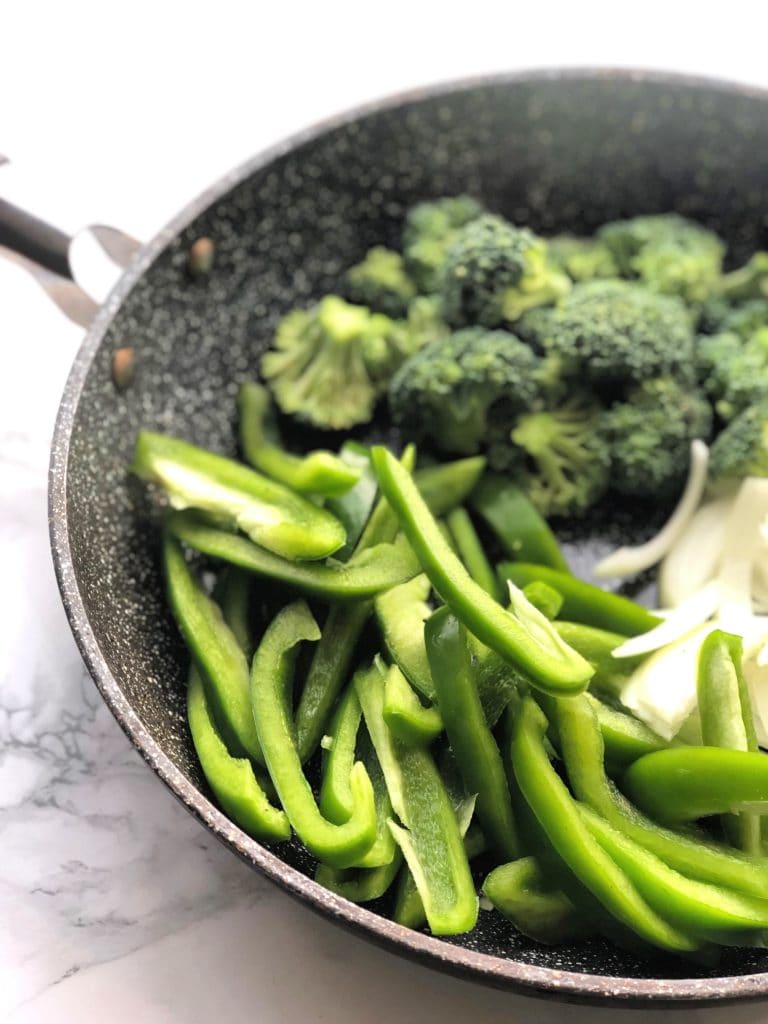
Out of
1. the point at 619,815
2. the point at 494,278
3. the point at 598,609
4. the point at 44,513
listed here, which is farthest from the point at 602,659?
the point at 44,513

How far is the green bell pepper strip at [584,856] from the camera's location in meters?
1.08

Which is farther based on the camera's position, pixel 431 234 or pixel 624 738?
pixel 431 234

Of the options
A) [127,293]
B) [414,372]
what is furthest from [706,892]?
[127,293]

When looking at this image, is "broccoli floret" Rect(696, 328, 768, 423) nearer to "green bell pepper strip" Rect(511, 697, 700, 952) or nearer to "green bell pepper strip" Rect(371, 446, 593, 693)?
"green bell pepper strip" Rect(371, 446, 593, 693)

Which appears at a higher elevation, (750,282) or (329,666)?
(750,282)

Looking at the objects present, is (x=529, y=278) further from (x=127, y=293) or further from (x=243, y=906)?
(x=243, y=906)

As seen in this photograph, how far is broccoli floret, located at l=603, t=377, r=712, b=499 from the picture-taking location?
1.59 metres

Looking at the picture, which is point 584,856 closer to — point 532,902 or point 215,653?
point 532,902

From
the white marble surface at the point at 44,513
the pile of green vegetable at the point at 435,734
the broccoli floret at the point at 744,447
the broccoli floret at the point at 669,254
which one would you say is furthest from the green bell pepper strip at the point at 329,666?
the broccoli floret at the point at 669,254

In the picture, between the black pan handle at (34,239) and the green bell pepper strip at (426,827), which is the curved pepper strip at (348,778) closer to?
the green bell pepper strip at (426,827)

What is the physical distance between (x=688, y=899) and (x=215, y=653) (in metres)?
0.60

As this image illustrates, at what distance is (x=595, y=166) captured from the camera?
182cm

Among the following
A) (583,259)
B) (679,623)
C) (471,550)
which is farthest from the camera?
(583,259)

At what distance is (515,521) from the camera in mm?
1574
